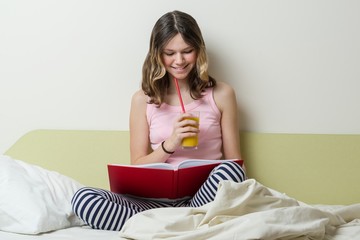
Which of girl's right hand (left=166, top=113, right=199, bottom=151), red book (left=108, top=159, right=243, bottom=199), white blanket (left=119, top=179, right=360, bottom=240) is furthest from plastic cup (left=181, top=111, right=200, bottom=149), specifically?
white blanket (left=119, top=179, right=360, bottom=240)

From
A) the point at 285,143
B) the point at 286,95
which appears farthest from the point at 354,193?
the point at 286,95

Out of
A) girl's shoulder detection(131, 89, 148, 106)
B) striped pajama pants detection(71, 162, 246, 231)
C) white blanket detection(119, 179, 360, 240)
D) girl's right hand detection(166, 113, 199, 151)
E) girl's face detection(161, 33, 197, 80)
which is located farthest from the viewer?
girl's shoulder detection(131, 89, 148, 106)

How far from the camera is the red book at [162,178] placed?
1600 mm

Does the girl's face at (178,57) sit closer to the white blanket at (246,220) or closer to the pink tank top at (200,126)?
the pink tank top at (200,126)

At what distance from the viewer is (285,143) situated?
202 centimetres

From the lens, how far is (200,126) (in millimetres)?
1942

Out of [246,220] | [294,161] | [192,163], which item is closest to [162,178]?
[192,163]

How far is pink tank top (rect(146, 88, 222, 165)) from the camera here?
1928mm

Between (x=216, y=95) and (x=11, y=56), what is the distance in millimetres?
921

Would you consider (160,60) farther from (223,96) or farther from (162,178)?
Answer: (162,178)

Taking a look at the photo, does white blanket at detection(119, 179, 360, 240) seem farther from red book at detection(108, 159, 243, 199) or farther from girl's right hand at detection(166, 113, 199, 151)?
girl's right hand at detection(166, 113, 199, 151)

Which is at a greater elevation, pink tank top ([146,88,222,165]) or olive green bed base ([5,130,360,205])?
pink tank top ([146,88,222,165])

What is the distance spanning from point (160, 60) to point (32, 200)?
25.3 inches

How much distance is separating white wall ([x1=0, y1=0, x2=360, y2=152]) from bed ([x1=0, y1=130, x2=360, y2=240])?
7cm
